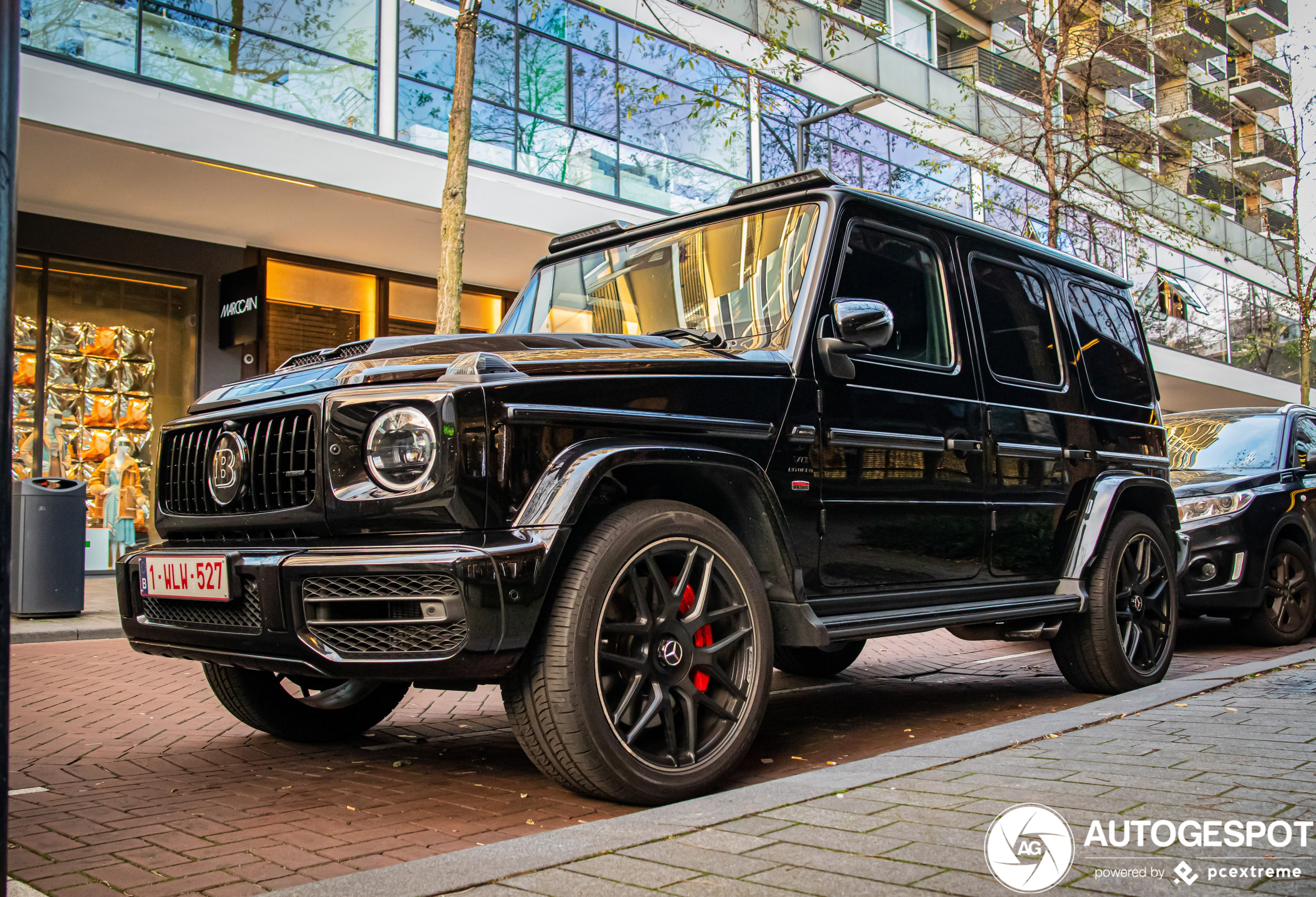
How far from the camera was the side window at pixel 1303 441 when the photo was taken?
845 centimetres

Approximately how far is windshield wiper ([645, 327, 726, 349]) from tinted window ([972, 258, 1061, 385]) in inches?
59.6

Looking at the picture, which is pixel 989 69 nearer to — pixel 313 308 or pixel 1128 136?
pixel 1128 136

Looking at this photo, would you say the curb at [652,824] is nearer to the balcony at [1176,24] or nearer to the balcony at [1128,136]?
the balcony at [1128,136]

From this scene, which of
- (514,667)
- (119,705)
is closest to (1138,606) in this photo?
(514,667)

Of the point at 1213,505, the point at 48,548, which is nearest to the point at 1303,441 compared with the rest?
the point at 1213,505

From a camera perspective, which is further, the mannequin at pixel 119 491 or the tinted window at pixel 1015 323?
the mannequin at pixel 119 491

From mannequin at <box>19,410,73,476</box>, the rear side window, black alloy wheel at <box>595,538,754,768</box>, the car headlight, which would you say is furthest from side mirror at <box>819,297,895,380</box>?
mannequin at <box>19,410,73,476</box>

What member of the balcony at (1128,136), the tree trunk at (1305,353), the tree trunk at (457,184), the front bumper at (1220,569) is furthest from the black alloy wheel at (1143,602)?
the tree trunk at (1305,353)

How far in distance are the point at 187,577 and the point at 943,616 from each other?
110 inches

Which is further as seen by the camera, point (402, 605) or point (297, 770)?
point (297, 770)

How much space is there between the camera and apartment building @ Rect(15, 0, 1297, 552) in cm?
1193

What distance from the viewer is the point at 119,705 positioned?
5.80 metres

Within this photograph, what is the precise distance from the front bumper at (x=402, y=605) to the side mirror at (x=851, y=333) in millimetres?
1475

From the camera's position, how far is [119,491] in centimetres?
1465
